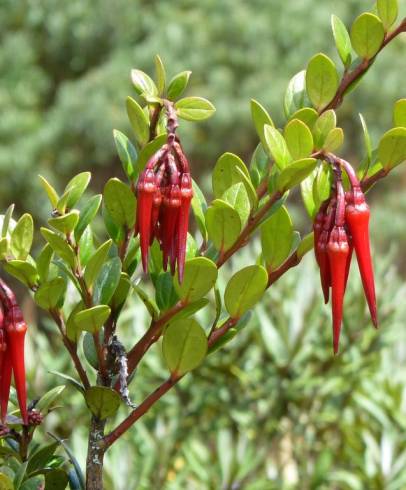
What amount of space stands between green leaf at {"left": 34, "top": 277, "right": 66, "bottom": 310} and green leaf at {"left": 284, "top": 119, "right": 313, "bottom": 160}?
196mm

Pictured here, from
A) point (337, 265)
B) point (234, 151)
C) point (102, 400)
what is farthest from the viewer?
point (234, 151)

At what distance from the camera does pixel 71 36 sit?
5.60 metres

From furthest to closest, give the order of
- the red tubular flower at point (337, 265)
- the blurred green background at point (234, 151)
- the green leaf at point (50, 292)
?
the blurred green background at point (234, 151) < the green leaf at point (50, 292) < the red tubular flower at point (337, 265)

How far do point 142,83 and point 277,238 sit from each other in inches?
6.0

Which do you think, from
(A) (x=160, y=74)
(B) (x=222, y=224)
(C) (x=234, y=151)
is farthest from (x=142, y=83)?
(C) (x=234, y=151)

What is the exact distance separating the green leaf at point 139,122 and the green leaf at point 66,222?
90mm

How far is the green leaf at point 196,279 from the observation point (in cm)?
70

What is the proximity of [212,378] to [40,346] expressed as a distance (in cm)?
33

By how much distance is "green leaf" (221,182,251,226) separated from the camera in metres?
0.76

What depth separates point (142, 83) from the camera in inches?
29.7

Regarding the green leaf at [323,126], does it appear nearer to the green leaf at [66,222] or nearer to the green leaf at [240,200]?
the green leaf at [240,200]

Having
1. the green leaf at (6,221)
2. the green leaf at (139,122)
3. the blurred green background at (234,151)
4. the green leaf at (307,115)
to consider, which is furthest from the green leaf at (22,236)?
the blurred green background at (234,151)

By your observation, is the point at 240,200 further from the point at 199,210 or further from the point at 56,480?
the point at 56,480

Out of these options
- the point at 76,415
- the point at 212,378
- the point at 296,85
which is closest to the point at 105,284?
the point at 296,85
